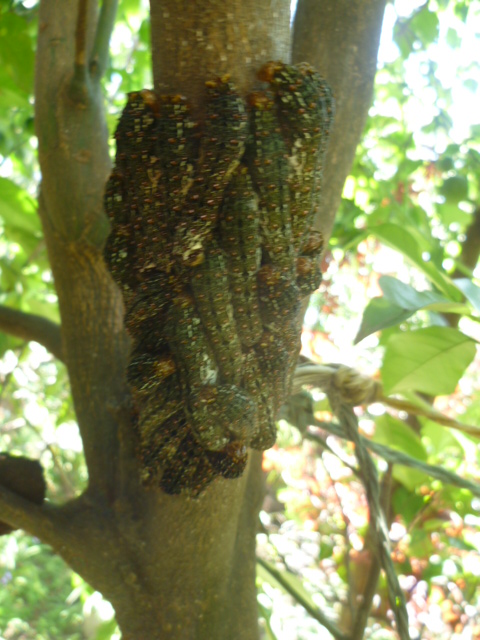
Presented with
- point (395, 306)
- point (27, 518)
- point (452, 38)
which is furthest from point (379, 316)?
point (452, 38)

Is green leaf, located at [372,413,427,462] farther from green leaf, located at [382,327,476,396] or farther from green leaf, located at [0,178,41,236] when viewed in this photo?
green leaf, located at [0,178,41,236]

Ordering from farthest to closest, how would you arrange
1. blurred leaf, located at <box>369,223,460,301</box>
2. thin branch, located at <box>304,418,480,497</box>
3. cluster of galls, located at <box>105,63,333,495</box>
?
thin branch, located at <box>304,418,480,497</box> → blurred leaf, located at <box>369,223,460,301</box> → cluster of galls, located at <box>105,63,333,495</box>

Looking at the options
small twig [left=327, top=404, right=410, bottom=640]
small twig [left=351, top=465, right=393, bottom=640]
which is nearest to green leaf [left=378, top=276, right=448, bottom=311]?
small twig [left=327, top=404, right=410, bottom=640]

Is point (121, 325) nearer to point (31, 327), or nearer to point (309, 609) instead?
point (31, 327)

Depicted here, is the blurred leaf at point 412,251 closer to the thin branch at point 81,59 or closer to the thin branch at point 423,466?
the thin branch at point 423,466

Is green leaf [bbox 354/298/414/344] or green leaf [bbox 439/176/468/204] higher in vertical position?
green leaf [bbox 354/298/414/344]

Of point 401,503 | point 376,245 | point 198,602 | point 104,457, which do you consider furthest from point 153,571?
point 376,245
